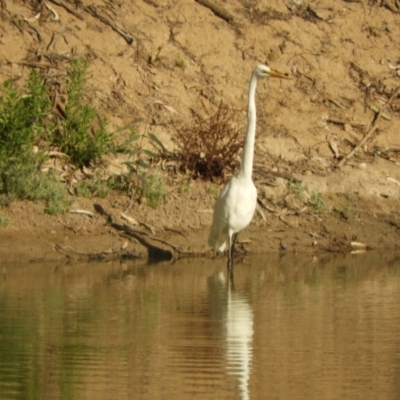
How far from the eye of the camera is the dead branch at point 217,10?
62.5ft

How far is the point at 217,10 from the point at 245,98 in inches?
80.3

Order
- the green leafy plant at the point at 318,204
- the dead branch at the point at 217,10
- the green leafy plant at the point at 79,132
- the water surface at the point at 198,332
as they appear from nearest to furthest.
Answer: the water surface at the point at 198,332 → the green leafy plant at the point at 79,132 → the green leafy plant at the point at 318,204 → the dead branch at the point at 217,10

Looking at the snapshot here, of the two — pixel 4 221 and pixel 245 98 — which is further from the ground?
pixel 245 98

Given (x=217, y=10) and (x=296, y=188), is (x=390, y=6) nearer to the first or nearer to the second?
(x=217, y=10)

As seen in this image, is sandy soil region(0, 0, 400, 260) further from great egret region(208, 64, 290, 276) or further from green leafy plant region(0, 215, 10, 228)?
great egret region(208, 64, 290, 276)

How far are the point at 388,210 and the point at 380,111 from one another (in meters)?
3.06

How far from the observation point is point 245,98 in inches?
706

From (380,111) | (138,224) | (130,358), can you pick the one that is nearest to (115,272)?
(138,224)

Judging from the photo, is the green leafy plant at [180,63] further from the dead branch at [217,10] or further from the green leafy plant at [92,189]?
the green leafy plant at [92,189]

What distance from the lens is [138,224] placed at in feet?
46.4

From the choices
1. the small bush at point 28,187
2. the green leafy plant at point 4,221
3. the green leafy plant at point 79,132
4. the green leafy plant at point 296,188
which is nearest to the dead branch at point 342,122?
the green leafy plant at point 296,188

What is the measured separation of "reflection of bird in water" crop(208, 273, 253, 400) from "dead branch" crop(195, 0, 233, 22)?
25.2 ft

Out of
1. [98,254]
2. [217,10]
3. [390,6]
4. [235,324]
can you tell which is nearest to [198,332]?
[235,324]

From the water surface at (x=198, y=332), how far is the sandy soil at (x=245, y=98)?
1270 mm
